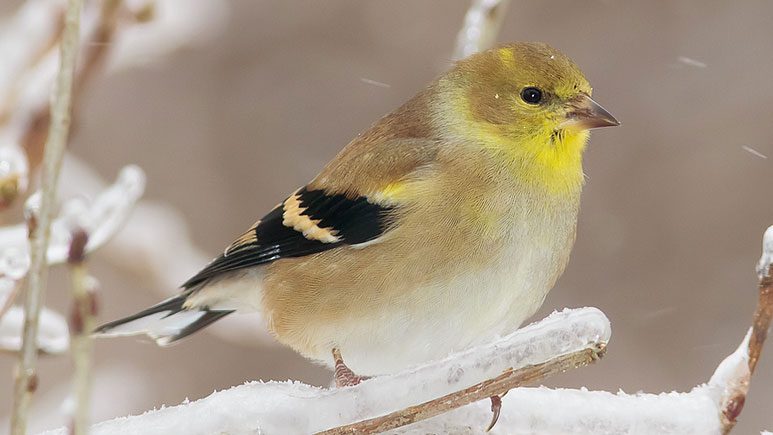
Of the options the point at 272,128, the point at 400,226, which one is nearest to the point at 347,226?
the point at 400,226

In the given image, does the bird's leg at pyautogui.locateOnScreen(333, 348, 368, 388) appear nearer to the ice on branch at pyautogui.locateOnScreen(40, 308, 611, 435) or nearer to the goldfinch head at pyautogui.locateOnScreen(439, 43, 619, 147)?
the ice on branch at pyautogui.locateOnScreen(40, 308, 611, 435)

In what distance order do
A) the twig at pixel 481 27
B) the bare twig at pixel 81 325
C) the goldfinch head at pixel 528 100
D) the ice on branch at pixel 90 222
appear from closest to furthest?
the bare twig at pixel 81 325 → the ice on branch at pixel 90 222 → the goldfinch head at pixel 528 100 → the twig at pixel 481 27

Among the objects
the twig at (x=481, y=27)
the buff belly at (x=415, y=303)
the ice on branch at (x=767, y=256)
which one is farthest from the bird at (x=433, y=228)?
the ice on branch at (x=767, y=256)

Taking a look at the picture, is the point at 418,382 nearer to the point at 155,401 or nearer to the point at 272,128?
the point at 155,401

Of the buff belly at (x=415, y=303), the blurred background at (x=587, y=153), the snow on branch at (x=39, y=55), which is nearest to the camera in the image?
the snow on branch at (x=39, y=55)

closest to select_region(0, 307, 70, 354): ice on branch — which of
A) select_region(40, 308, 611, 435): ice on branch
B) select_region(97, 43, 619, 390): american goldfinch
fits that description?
select_region(97, 43, 619, 390): american goldfinch

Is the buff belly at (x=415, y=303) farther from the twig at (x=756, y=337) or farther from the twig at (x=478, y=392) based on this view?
the twig at (x=756, y=337)
